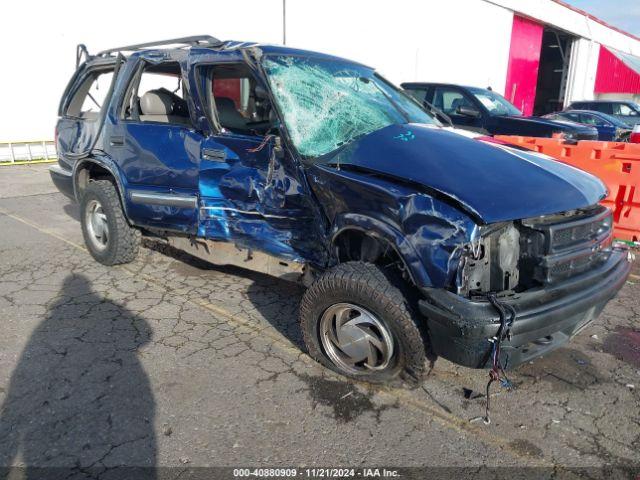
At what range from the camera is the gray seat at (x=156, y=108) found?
4.48 metres

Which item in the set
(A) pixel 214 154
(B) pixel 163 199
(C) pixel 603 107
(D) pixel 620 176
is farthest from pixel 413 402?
(C) pixel 603 107

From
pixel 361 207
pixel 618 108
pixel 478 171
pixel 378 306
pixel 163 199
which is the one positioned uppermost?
pixel 618 108

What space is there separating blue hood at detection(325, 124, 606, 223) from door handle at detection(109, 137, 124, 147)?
2240 mm

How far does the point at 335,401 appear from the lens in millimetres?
2904

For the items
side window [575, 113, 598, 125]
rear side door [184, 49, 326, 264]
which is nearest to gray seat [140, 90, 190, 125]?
rear side door [184, 49, 326, 264]

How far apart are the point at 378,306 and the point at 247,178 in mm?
1348

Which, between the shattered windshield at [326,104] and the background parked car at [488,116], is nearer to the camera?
the shattered windshield at [326,104]

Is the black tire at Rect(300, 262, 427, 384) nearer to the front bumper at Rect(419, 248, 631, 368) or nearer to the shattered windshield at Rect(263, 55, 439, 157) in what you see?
the front bumper at Rect(419, 248, 631, 368)

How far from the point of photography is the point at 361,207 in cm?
279

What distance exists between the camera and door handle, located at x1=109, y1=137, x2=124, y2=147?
4.36 m

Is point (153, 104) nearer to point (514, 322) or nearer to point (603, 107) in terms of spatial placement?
point (514, 322)

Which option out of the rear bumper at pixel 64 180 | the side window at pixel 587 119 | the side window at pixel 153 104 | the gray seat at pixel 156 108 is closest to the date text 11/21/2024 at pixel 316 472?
the side window at pixel 153 104

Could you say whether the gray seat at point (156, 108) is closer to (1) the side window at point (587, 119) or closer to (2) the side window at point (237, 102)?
(2) the side window at point (237, 102)

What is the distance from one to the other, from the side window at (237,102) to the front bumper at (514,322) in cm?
179
